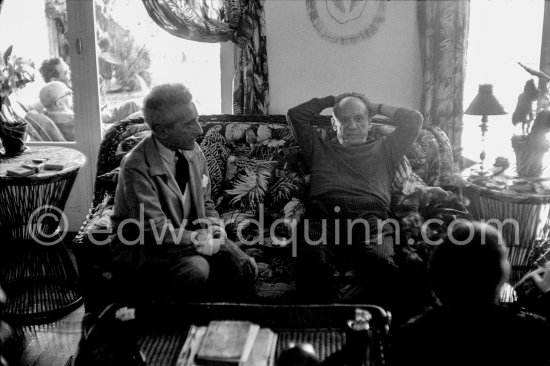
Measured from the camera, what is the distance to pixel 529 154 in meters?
2.73

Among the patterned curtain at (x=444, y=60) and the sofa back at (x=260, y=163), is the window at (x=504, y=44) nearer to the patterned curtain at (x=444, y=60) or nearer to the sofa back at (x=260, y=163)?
the patterned curtain at (x=444, y=60)

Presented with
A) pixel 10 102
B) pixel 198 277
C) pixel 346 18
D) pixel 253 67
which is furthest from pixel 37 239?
pixel 346 18

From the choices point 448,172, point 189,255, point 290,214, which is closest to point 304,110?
point 290,214

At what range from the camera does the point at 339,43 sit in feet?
11.2

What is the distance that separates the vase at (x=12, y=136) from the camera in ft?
9.59

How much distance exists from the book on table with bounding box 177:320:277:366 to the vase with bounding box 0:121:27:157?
1749 millimetres

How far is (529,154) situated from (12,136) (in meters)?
2.58

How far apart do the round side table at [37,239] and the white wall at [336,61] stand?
1.29 metres

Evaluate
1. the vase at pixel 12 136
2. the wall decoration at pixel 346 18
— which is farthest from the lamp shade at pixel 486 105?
the vase at pixel 12 136

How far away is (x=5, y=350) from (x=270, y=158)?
153cm

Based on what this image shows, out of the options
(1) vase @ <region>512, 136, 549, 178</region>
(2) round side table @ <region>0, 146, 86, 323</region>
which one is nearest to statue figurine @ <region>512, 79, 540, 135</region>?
(1) vase @ <region>512, 136, 549, 178</region>

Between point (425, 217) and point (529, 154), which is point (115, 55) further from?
point (529, 154)

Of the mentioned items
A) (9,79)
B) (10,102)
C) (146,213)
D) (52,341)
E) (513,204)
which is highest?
(9,79)

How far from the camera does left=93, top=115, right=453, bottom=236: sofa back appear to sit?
2633 mm
